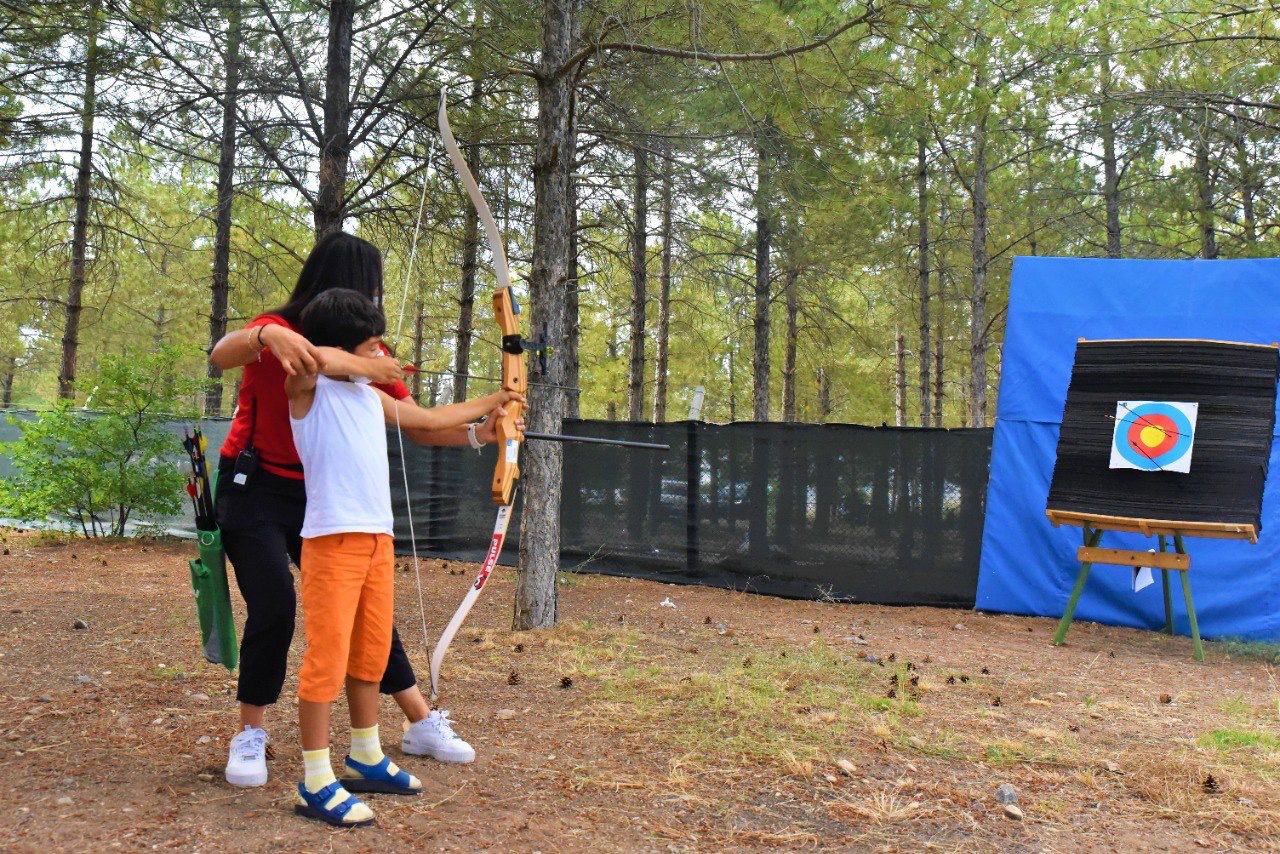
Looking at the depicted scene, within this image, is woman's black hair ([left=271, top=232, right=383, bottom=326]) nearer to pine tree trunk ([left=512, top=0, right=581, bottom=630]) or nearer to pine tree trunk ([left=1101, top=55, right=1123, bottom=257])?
pine tree trunk ([left=512, top=0, right=581, bottom=630])

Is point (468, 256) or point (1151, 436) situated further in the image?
point (468, 256)

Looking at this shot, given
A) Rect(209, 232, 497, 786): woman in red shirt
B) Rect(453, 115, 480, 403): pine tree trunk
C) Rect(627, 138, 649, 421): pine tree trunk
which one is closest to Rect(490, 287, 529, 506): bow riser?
Rect(209, 232, 497, 786): woman in red shirt

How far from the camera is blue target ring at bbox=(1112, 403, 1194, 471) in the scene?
6379mm

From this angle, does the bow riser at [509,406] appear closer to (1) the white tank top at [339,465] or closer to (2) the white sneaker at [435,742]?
(1) the white tank top at [339,465]

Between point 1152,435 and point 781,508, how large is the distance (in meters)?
2.87

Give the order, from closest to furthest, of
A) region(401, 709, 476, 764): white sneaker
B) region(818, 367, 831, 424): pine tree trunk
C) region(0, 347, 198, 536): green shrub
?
region(401, 709, 476, 764): white sneaker → region(0, 347, 198, 536): green shrub → region(818, 367, 831, 424): pine tree trunk

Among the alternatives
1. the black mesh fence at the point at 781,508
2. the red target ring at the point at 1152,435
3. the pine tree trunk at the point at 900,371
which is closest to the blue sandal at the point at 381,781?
the red target ring at the point at 1152,435

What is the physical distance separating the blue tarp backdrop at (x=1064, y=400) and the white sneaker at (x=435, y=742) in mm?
5374

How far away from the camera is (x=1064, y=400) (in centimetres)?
752

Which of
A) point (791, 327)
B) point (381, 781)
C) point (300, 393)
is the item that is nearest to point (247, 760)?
point (381, 781)

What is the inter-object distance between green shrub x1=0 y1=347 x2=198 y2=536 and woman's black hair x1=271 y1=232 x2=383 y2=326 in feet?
22.9

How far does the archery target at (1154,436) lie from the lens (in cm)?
638

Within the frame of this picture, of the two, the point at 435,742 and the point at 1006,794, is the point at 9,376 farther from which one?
the point at 1006,794

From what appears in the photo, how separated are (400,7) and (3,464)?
340 inches
